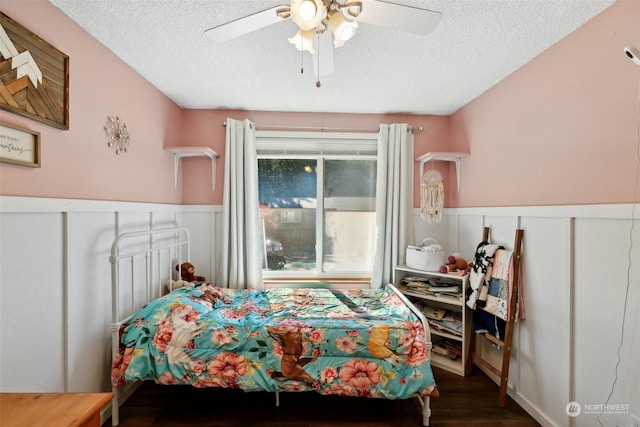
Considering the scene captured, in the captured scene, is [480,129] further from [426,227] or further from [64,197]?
[64,197]

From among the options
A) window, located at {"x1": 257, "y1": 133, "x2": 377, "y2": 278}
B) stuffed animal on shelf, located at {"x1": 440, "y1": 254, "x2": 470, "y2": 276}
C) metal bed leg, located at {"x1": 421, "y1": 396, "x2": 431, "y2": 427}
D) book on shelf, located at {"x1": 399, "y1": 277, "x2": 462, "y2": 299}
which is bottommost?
metal bed leg, located at {"x1": 421, "y1": 396, "x2": 431, "y2": 427}

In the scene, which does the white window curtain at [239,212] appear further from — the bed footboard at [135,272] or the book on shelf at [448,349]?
the book on shelf at [448,349]

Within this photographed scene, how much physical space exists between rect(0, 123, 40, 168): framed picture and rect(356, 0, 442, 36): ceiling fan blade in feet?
5.59

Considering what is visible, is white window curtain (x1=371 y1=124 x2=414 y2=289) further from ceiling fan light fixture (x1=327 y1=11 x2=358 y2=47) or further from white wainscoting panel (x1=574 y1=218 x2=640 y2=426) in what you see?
ceiling fan light fixture (x1=327 y1=11 x2=358 y2=47)

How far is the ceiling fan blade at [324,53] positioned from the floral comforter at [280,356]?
5.41 feet

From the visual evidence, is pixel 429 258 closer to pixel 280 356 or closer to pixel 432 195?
pixel 432 195

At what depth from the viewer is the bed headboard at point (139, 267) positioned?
6.39 feet

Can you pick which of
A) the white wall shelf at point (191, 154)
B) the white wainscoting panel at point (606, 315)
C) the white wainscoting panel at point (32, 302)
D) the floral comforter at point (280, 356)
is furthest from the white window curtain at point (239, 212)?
the white wainscoting panel at point (606, 315)

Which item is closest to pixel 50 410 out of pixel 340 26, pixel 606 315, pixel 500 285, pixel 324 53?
pixel 340 26

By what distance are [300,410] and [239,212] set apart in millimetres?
1868

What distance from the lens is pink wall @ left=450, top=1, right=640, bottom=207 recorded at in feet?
4.94

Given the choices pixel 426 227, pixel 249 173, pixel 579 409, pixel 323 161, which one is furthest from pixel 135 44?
pixel 579 409

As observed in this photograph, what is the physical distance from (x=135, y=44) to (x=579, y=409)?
142 inches

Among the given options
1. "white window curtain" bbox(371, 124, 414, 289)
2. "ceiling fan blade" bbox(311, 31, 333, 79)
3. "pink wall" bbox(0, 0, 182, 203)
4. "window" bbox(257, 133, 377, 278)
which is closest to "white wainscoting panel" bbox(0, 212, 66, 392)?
"pink wall" bbox(0, 0, 182, 203)
